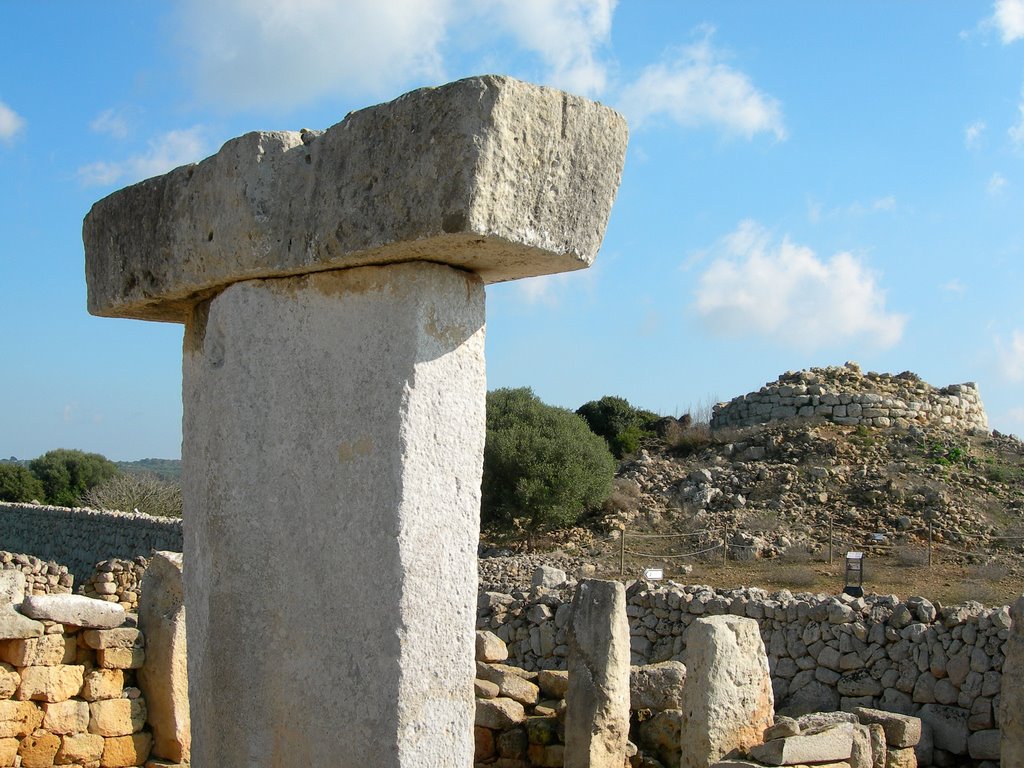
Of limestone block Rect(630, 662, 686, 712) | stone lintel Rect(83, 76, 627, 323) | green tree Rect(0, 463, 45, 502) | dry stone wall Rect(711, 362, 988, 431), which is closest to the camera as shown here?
stone lintel Rect(83, 76, 627, 323)

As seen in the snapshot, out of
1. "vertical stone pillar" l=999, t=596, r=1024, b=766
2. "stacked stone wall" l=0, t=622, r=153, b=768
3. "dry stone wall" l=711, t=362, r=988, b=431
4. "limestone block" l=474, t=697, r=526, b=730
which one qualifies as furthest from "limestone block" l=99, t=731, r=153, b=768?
"dry stone wall" l=711, t=362, r=988, b=431

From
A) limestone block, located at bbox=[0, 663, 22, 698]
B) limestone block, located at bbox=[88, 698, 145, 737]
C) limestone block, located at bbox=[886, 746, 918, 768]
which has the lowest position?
limestone block, located at bbox=[886, 746, 918, 768]

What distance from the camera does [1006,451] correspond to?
24766mm

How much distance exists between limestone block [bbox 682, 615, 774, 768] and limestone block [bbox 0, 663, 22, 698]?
4112 mm

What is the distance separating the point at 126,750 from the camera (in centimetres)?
628

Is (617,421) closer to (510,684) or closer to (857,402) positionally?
(857,402)

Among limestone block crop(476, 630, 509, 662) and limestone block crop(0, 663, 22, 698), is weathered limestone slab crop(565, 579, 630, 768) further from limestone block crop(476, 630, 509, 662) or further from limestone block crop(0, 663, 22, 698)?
limestone block crop(0, 663, 22, 698)

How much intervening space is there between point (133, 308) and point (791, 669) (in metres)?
8.55

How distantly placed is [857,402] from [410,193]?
2574 centimetres

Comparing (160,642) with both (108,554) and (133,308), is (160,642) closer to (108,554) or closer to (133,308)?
(133,308)

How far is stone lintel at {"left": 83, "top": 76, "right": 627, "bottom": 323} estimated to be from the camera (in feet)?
8.42

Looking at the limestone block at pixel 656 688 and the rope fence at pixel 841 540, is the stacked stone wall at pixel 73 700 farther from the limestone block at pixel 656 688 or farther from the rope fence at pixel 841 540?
the rope fence at pixel 841 540

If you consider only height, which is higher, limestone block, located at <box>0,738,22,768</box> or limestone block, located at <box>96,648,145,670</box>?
limestone block, located at <box>96,648,145,670</box>

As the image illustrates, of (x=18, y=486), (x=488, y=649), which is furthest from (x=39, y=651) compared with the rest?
(x=18, y=486)
